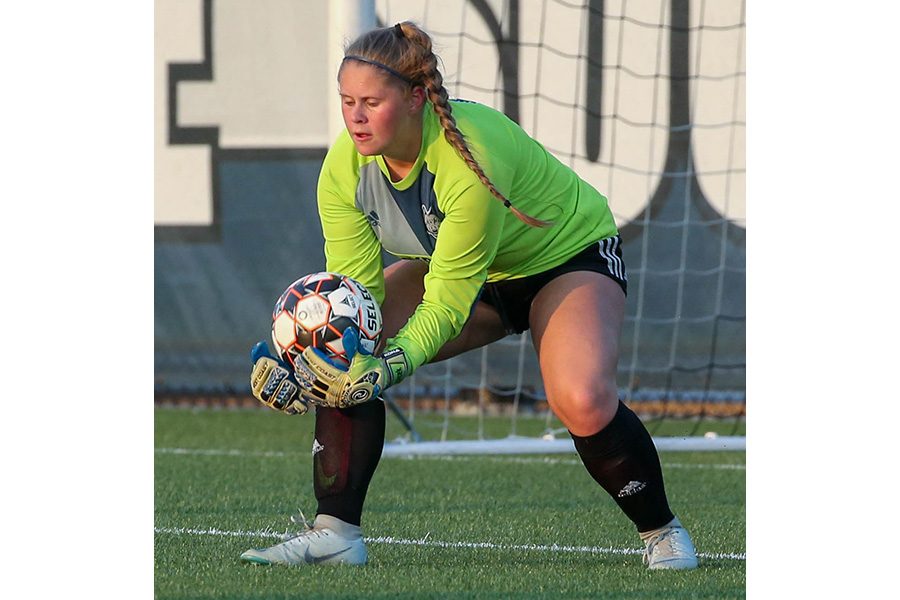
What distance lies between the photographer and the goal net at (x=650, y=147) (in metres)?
7.73

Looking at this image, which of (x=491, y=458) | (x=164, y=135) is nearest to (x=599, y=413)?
(x=491, y=458)

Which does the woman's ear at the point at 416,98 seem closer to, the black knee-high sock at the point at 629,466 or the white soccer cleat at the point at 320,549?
the black knee-high sock at the point at 629,466

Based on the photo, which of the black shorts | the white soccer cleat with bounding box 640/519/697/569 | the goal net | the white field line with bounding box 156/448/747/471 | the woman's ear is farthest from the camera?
the goal net

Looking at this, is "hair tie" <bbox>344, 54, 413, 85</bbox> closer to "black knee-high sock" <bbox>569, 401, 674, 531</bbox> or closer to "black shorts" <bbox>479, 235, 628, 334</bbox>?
"black shorts" <bbox>479, 235, 628, 334</bbox>

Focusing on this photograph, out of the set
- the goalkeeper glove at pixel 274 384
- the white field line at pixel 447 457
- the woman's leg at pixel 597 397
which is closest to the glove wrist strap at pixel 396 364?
the goalkeeper glove at pixel 274 384

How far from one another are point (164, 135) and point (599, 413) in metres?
5.82

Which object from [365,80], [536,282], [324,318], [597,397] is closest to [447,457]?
[536,282]

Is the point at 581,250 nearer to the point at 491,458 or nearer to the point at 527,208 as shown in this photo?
the point at 527,208

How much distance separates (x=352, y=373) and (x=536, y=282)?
0.72m

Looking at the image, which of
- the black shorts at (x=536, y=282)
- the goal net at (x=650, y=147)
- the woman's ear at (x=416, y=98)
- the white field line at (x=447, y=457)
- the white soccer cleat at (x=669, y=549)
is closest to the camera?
the woman's ear at (x=416, y=98)

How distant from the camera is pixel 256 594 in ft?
10.5

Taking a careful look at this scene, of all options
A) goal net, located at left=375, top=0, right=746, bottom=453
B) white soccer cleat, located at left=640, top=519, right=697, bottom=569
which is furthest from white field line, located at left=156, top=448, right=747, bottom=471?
white soccer cleat, located at left=640, top=519, right=697, bottom=569

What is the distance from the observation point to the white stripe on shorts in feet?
12.7

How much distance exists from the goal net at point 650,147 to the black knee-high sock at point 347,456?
3890mm
